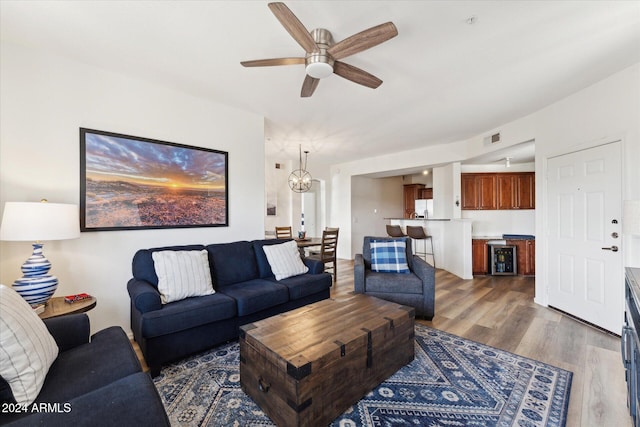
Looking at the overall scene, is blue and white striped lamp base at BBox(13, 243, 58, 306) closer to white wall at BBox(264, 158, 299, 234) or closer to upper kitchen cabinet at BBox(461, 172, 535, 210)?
white wall at BBox(264, 158, 299, 234)

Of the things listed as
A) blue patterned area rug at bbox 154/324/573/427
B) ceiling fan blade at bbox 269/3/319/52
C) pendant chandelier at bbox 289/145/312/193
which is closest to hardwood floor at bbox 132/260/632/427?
blue patterned area rug at bbox 154/324/573/427

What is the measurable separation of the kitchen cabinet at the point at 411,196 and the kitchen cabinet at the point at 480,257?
3.01 meters

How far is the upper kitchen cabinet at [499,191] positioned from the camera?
16.8 ft

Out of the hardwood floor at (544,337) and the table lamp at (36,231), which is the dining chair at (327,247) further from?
the table lamp at (36,231)

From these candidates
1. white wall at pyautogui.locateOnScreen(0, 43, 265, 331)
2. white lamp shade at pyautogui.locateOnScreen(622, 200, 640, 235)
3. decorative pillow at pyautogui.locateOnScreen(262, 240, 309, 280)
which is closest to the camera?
white lamp shade at pyautogui.locateOnScreen(622, 200, 640, 235)

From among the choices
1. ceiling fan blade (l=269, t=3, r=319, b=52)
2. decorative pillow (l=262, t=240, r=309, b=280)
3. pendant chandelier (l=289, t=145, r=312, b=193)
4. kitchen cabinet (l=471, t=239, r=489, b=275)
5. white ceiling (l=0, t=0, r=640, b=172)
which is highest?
white ceiling (l=0, t=0, r=640, b=172)

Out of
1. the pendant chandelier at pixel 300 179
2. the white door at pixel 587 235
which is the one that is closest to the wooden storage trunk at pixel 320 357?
the white door at pixel 587 235

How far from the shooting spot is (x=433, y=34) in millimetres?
1964

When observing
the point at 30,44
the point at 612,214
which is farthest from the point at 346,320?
the point at 30,44

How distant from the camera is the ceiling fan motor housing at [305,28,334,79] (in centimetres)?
187

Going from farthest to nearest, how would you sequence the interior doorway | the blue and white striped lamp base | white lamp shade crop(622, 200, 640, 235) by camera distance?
the interior doorway, white lamp shade crop(622, 200, 640, 235), the blue and white striped lamp base

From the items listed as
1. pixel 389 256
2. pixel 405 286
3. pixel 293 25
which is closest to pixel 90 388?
pixel 293 25

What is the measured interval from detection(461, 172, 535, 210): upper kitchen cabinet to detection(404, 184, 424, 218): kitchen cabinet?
8.89 feet

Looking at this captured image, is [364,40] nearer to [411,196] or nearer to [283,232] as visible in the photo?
[283,232]
